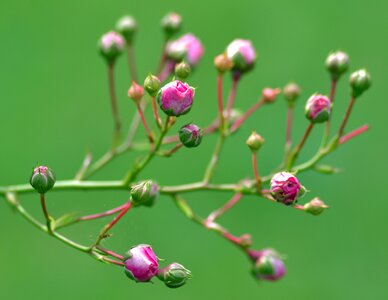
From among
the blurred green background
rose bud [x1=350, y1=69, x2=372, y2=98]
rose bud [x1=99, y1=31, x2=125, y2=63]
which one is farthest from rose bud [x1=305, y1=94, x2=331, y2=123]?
the blurred green background

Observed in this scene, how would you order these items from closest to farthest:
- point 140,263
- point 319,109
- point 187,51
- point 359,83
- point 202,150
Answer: point 140,263, point 319,109, point 359,83, point 187,51, point 202,150

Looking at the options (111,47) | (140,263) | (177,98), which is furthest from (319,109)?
(111,47)

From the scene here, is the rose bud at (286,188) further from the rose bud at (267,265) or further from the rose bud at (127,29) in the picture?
the rose bud at (127,29)

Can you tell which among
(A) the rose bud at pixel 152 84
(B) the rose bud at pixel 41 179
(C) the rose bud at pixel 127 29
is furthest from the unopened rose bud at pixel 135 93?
(C) the rose bud at pixel 127 29

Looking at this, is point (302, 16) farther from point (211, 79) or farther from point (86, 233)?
point (86, 233)

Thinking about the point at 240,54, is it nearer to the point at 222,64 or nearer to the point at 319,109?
the point at 222,64

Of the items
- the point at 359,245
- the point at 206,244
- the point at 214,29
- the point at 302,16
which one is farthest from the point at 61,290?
the point at 302,16
